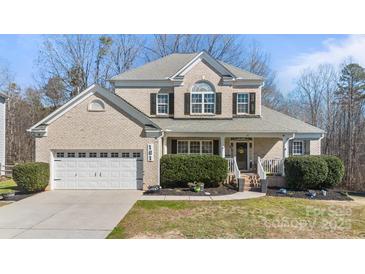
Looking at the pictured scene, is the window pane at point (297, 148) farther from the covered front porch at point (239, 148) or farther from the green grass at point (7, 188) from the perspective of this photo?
the green grass at point (7, 188)

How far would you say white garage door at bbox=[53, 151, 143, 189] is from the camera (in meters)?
14.5

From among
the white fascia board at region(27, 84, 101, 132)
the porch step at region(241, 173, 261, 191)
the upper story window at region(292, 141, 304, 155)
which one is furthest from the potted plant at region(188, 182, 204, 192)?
the upper story window at region(292, 141, 304, 155)

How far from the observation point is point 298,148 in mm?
18391

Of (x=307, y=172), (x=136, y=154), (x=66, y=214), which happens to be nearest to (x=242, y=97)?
(x=307, y=172)

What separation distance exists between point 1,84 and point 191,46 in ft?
79.1

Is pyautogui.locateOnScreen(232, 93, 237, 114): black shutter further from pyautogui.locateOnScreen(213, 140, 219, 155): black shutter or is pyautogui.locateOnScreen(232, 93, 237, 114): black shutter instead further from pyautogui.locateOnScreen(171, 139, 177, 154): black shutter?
pyautogui.locateOnScreen(171, 139, 177, 154): black shutter

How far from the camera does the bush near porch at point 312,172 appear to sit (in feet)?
48.3

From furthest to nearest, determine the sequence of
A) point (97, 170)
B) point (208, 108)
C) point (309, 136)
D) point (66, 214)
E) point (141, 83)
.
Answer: point (141, 83) → point (208, 108) → point (309, 136) → point (97, 170) → point (66, 214)

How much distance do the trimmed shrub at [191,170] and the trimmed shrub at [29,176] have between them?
6352 mm

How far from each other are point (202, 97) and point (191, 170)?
6.00m

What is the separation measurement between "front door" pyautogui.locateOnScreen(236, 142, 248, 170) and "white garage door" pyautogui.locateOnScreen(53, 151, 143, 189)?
23.1ft

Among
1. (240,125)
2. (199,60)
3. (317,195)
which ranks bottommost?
(317,195)

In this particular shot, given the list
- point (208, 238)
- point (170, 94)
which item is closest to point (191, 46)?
point (170, 94)

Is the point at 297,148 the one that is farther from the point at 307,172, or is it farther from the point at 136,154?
the point at 136,154
